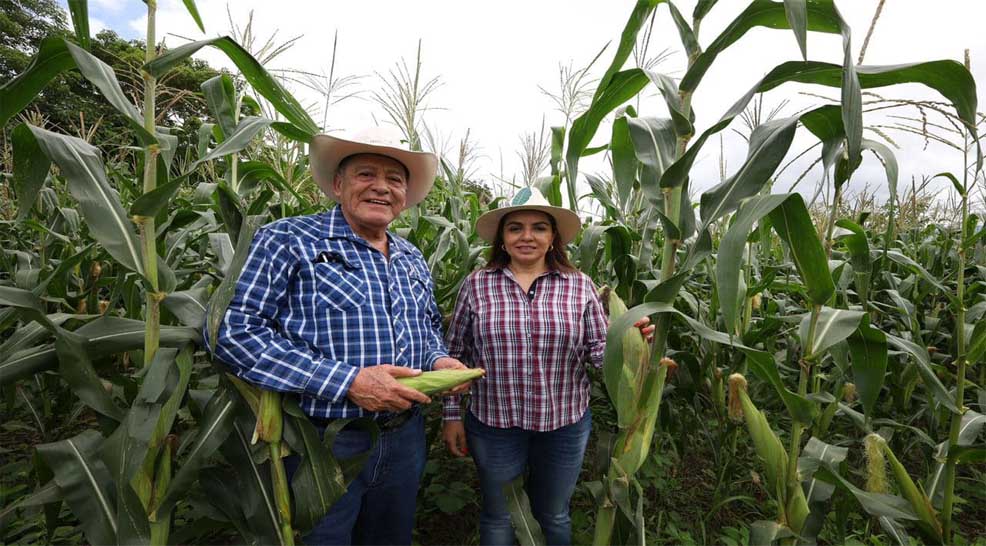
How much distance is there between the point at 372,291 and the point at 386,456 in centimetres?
67

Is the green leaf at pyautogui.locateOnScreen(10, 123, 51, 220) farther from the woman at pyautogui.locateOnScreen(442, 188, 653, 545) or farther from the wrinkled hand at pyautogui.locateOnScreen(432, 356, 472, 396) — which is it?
the woman at pyautogui.locateOnScreen(442, 188, 653, 545)

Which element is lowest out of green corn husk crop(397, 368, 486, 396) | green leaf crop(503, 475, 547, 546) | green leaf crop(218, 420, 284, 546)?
green leaf crop(503, 475, 547, 546)

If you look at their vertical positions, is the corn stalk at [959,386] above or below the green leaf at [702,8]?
below

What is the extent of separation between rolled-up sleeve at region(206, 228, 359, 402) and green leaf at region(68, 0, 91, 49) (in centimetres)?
73

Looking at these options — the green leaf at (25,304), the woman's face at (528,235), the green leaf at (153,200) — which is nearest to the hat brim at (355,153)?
the woman's face at (528,235)

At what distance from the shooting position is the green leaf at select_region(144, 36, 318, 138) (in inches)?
52.8

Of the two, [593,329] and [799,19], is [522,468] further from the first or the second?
[799,19]

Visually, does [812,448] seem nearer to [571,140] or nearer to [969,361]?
[969,361]

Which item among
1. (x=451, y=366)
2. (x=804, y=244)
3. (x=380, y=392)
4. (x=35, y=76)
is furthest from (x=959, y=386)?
(x=35, y=76)

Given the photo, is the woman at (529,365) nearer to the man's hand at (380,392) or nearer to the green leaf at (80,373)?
the man's hand at (380,392)

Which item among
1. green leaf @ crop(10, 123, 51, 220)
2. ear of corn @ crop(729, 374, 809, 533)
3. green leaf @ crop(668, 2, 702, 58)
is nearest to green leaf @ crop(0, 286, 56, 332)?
green leaf @ crop(10, 123, 51, 220)

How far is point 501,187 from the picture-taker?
4.04 m

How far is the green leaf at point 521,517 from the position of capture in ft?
6.46

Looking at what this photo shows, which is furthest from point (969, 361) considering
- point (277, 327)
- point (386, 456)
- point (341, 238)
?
point (277, 327)
